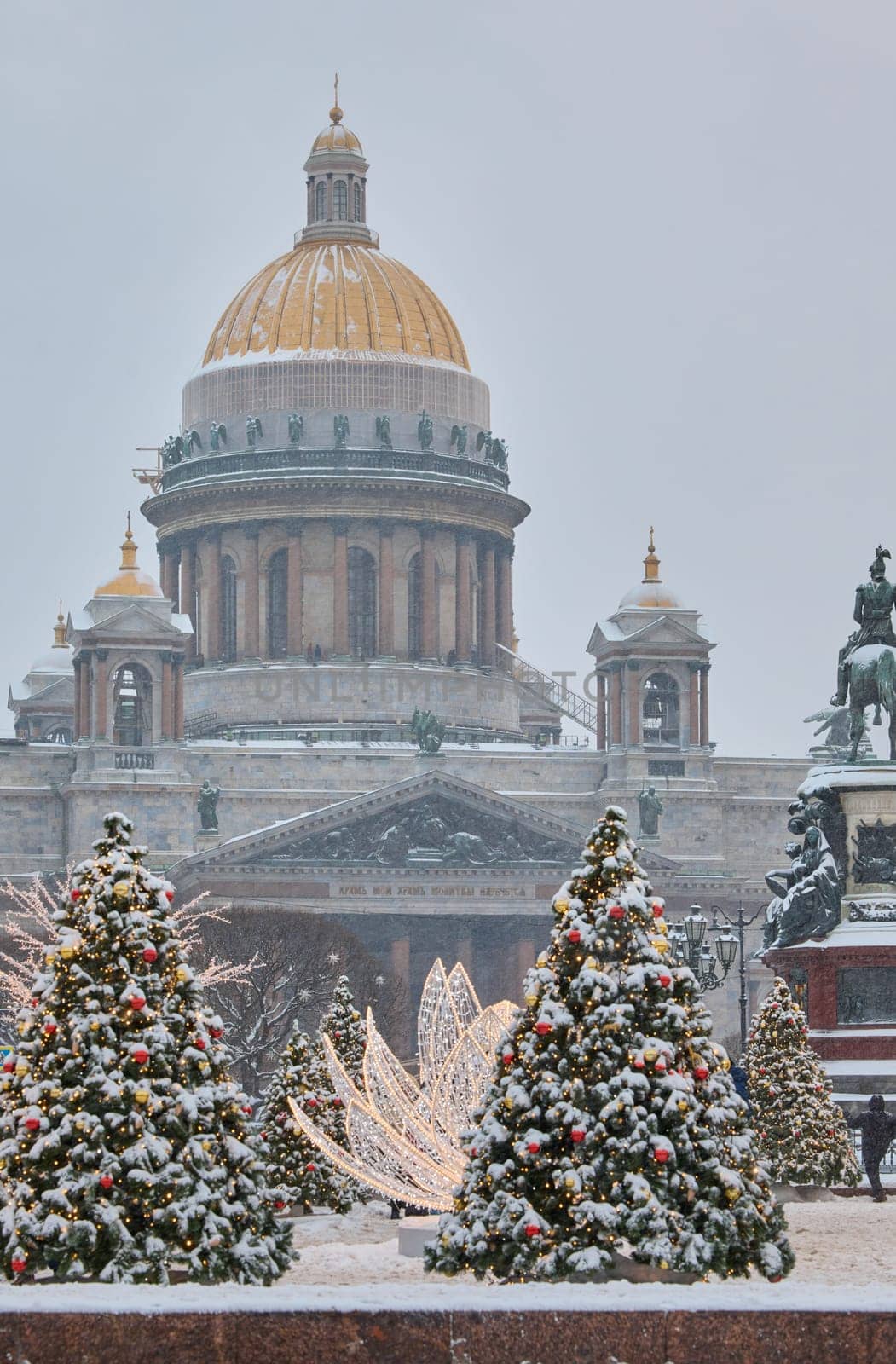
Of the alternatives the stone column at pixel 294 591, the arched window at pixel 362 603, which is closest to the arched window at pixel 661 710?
the arched window at pixel 362 603

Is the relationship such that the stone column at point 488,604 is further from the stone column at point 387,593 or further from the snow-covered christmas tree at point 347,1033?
the snow-covered christmas tree at point 347,1033

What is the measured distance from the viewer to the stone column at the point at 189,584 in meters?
124

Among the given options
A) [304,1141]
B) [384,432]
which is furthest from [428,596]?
[304,1141]

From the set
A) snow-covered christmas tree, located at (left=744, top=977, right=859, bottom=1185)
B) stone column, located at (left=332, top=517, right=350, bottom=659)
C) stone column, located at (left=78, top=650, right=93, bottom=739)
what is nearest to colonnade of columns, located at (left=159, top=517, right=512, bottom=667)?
stone column, located at (left=332, top=517, right=350, bottom=659)

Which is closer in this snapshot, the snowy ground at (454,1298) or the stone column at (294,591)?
the snowy ground at (454,1298)

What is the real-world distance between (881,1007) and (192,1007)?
16169mm

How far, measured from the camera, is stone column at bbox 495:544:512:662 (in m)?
127

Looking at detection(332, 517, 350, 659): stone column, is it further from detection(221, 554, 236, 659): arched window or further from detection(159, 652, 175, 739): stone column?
detection(159, 652, 175, 739): stone column

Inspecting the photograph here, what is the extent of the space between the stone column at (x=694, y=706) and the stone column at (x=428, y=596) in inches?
472

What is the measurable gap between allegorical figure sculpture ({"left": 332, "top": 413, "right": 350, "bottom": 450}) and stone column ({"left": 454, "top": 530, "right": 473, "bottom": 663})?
576 cm

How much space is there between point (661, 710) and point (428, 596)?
12639 mm

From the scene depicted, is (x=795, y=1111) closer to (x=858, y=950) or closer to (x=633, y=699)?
(x=858, y=950)

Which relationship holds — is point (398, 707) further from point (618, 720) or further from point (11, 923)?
point (11, 923)

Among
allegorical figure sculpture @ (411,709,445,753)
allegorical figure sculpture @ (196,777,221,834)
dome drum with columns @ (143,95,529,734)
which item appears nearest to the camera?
allegorical figure sculpture @ (196,777,221,834)
